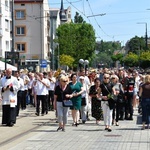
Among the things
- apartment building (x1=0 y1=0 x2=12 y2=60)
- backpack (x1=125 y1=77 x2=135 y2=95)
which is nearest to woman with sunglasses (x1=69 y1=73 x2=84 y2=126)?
backpack (x1=125 y1=77 x2=135 y2=95)

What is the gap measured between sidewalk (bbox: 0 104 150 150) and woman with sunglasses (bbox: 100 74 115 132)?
1.01ft

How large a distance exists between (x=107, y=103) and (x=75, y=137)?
2106 millimetres

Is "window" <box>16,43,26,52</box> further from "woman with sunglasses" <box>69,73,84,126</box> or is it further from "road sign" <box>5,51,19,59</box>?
"woman with sunglasses" <box>69,73,84,126</box>

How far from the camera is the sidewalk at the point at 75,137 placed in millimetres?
12766

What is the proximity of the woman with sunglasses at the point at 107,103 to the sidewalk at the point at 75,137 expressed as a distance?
31 cm

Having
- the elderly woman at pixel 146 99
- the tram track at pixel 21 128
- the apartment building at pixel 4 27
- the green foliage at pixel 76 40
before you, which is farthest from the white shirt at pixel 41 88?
the green foliage at pixel 76 40

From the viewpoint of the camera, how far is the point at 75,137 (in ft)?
48.0

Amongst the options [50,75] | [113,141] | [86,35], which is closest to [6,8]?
[86,35]

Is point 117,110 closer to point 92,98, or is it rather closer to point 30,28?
point 92,98

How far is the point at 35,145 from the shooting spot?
12961mm

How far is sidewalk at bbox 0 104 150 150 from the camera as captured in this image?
12766 millimetres

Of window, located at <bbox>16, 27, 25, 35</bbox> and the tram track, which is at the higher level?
window, located at <bbox>16, 27, 25, 35</bbox>

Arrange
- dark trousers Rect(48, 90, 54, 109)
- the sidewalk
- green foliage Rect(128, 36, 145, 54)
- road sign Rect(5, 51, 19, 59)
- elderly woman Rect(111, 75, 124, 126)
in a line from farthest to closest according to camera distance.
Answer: green foliage Rect(128, 36, 145, 54)
road sign Rect(5, 51, 19, 59)
dark trousers Rect(48, 90, 54, 109)
elderly woman Rect(111, 75, 124, 126)
the sidewalk

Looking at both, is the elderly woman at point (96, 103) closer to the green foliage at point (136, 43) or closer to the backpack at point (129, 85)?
the backpack at point (129, 85)
